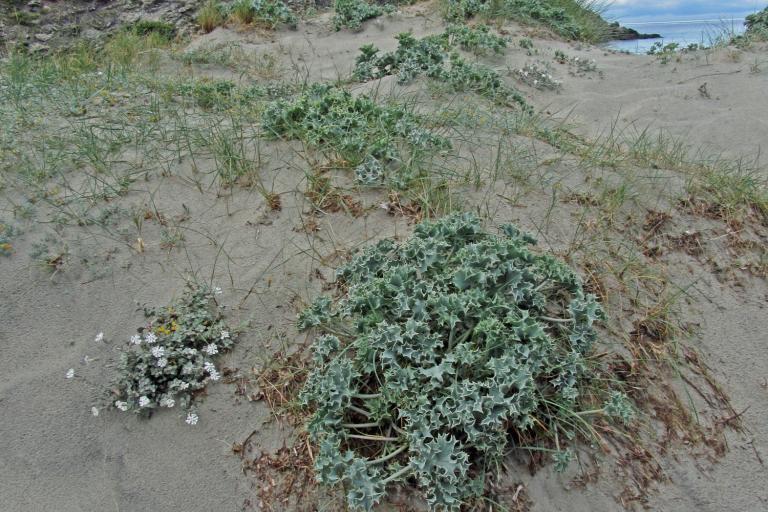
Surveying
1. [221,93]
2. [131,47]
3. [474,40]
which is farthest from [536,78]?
[131,47]

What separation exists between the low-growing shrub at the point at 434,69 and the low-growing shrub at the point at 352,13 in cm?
150

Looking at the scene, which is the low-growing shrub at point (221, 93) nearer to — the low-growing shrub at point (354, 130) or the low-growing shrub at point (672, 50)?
the low-growing shrub at point (354, 130)

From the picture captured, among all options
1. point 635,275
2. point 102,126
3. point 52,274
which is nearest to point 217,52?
point 102,126

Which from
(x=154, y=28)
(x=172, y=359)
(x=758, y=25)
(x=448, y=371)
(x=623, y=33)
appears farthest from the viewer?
(x=623, y=33)

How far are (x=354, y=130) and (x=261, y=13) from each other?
159 inches

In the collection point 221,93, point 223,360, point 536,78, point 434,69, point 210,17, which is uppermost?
point 210,17

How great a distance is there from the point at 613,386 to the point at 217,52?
536 cm

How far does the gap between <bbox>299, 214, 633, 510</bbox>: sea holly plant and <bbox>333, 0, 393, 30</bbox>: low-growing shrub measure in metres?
5.04

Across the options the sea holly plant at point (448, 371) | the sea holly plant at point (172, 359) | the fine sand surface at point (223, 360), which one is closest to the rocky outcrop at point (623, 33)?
the fine sand surface at point (223, 360)

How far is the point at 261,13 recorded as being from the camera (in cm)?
683

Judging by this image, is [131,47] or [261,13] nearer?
[131,47]

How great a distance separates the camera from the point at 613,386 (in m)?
2.43

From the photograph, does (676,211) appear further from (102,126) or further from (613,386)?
(102,126)

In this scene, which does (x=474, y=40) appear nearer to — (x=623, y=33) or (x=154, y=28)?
(x=623, y=33)
